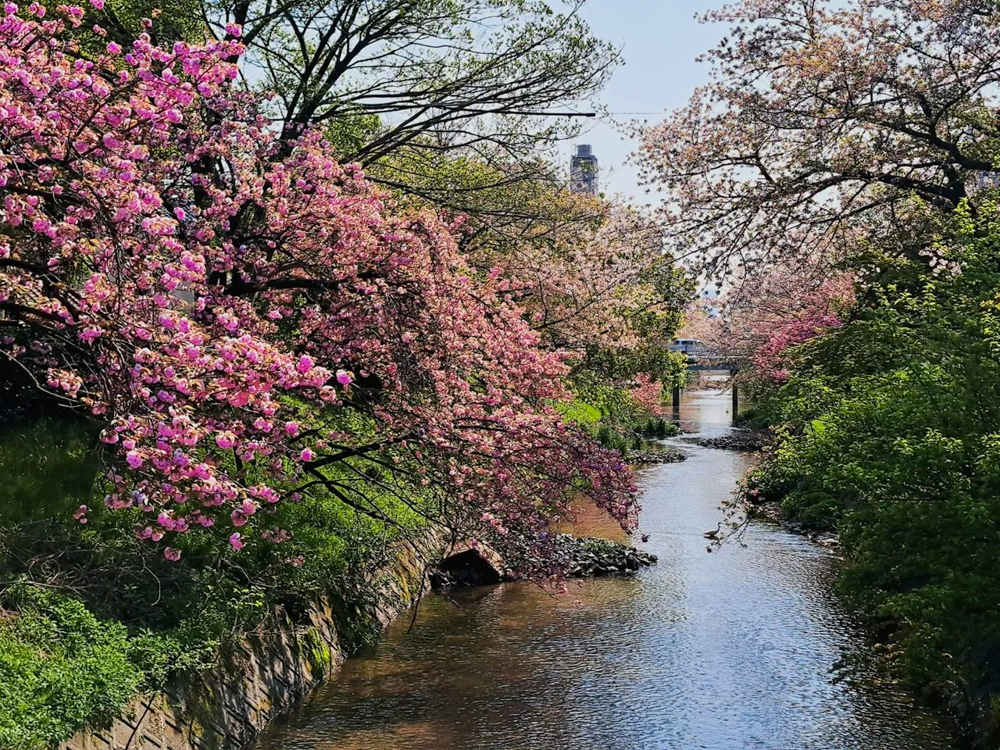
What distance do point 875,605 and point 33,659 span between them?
8528 millimetres

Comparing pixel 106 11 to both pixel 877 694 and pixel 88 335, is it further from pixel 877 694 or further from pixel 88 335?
pixel 877 694

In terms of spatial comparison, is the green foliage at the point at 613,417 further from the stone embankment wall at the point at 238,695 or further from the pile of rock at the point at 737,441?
the stone embankment wall at the point at 238,695

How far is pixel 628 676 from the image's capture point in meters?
11.2

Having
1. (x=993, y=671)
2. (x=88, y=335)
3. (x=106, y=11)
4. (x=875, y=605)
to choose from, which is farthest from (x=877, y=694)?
(x=106, y=11)

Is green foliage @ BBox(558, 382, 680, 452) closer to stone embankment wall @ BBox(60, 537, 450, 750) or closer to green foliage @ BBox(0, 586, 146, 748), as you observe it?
stone embankment wall @ BBox(60, 537, 450, 750)

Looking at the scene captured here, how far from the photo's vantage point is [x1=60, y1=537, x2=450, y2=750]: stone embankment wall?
7.43 metres

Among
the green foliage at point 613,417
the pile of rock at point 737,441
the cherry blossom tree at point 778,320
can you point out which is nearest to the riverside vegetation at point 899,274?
the cherry blossom tree at point 778,320

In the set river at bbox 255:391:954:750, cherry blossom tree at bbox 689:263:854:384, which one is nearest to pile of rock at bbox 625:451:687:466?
cherry blossom tree at bbox 689:263:854:384

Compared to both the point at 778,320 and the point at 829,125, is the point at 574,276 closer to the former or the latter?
the point at 829,125

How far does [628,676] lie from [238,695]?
4720 mm

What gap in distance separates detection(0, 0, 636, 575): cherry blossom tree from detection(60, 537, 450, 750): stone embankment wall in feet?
4.57

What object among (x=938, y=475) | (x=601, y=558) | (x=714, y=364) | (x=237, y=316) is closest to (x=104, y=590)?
(x=237, y=316)

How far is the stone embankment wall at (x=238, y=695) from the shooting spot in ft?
24.4

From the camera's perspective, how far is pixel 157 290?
6.89 meters
